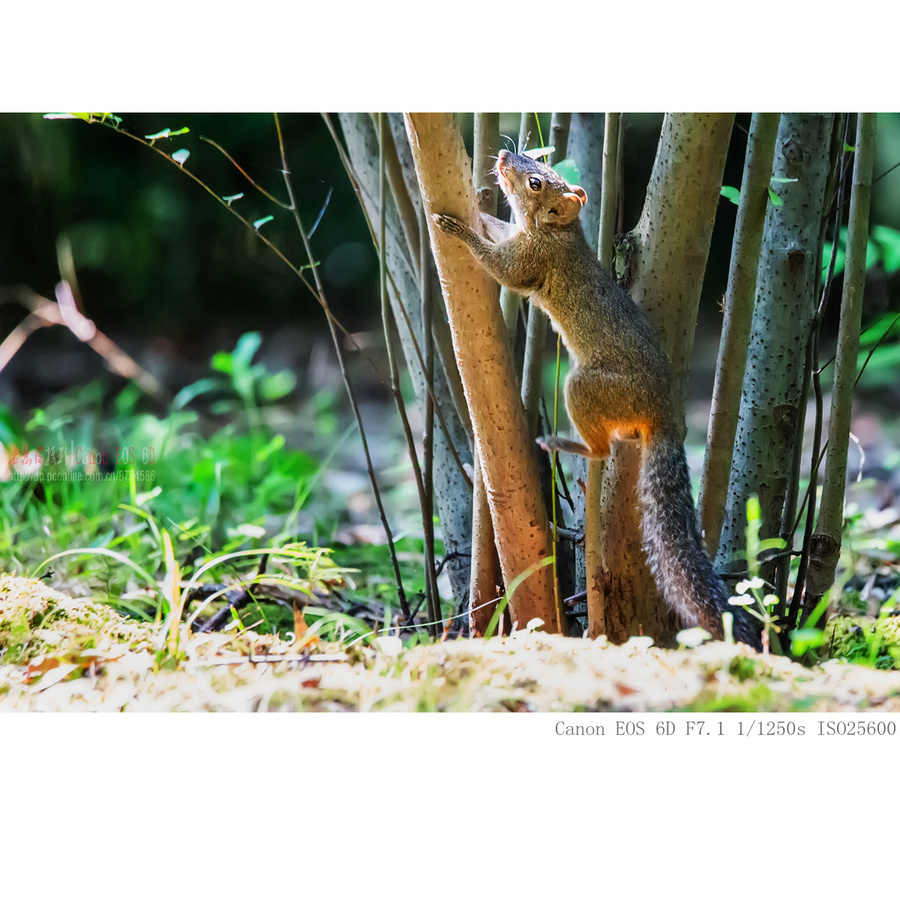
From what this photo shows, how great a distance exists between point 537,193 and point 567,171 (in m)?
0.19

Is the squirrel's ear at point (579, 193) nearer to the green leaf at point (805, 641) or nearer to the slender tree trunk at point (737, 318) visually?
the slender tree trunk at point (737, 318)

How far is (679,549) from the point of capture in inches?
80.0

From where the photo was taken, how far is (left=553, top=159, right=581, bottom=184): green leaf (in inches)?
82.0

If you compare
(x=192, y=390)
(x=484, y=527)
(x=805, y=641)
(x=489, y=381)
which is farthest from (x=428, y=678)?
(x=192, y=390)

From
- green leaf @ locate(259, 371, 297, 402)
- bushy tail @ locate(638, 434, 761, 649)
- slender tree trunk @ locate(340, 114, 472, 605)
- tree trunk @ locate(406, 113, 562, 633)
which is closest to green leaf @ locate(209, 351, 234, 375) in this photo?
green leaf @ locate(259, 371, 297, 402)

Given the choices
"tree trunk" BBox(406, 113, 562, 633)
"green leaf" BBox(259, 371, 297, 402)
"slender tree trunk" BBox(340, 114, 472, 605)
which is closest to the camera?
"tree trunk" BBox(406, 113, 562, 633)

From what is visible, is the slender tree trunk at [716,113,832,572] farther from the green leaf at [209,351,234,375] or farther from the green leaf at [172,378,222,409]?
the green leaf at [209,351,234,375]

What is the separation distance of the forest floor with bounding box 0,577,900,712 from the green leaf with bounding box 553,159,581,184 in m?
1.10

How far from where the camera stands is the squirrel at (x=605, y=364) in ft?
6.61

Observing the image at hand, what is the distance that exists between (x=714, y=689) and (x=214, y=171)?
6.98 feet

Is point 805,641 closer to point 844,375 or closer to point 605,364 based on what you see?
point 844,375

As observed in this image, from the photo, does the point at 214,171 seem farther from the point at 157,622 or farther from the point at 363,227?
the point at 157,622

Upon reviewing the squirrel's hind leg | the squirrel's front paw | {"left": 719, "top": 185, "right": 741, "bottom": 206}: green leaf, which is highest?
{"left": 719, "top": 185, "right": 741, "bottom": 206}: green leaf
